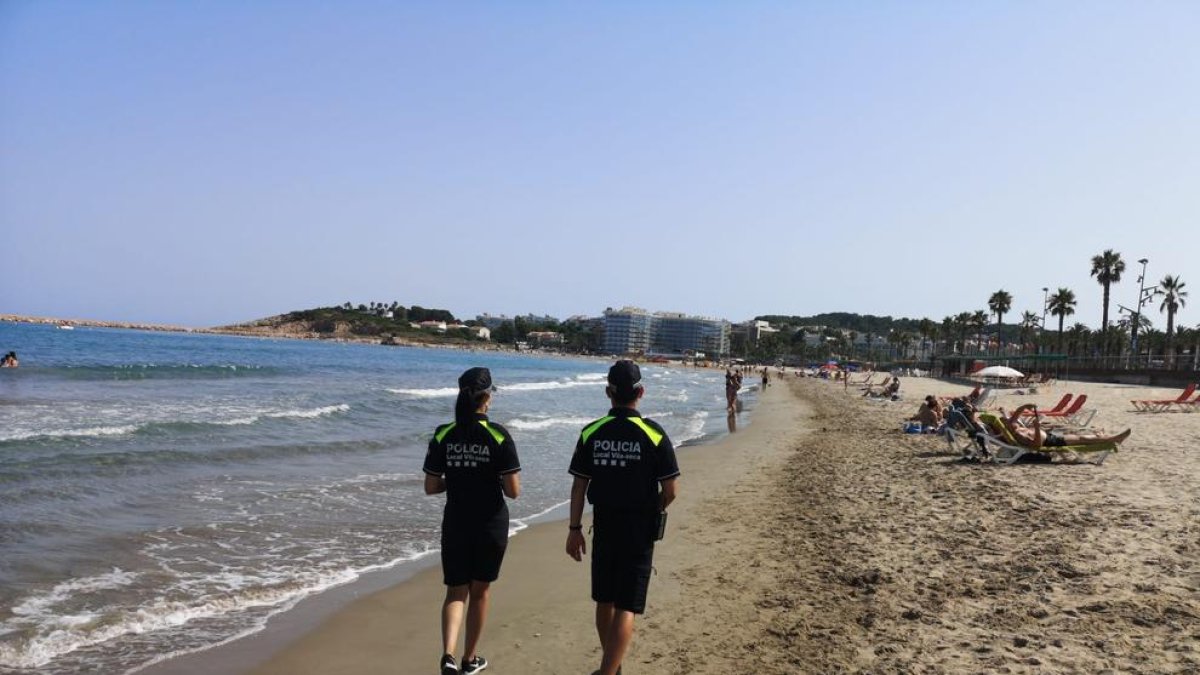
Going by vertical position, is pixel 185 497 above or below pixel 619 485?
below

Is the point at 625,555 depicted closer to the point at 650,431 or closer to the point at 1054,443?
the point at 650,431

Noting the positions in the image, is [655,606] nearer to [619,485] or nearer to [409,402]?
[619,485]

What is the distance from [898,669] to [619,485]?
6.67 feet

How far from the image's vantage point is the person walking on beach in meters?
4.18

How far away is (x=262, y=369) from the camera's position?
163 feet

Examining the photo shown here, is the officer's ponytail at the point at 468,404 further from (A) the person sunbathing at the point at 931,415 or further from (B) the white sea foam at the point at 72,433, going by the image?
(A) the person sunbathing at the point at 931,415

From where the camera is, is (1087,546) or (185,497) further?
(185,497)

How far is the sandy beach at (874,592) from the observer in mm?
4711

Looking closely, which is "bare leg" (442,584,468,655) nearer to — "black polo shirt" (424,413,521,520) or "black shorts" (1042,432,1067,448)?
"black polo shirt" (424,413,521,520)

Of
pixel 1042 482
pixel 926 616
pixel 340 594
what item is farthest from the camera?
pixel 1042 482

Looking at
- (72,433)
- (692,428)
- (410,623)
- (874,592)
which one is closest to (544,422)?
(692,428)

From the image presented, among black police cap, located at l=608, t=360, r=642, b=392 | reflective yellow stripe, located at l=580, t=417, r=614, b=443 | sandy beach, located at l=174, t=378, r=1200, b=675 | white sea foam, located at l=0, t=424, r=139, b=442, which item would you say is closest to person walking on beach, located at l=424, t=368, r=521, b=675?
reflective yellow stripe, located at l=580, t=417, r=614, b=443

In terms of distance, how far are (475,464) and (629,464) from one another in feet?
2.82

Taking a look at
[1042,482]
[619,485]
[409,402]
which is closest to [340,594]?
[619,485]
